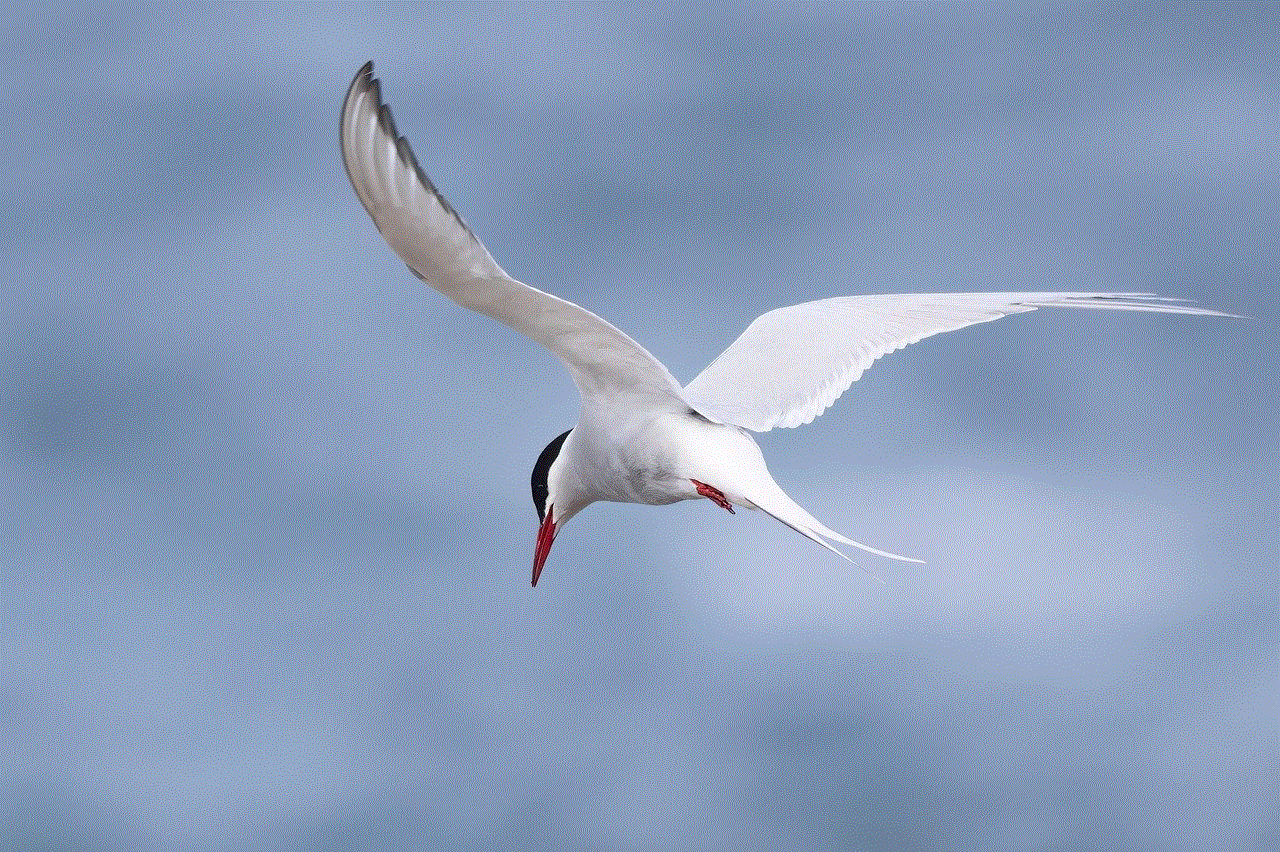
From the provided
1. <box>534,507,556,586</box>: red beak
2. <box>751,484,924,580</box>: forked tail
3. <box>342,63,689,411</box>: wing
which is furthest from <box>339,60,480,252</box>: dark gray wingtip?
<box>534,507,556,586</box>: red beak

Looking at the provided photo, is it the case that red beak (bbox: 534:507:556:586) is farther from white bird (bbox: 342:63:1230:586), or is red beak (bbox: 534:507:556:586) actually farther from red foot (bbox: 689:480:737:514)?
red foot (bbox: 689:480:737:514)

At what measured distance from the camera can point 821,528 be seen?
4434 millimetres

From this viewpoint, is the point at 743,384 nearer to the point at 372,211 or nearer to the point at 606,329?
the point at 606,329

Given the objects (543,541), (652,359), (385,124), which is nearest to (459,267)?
(385,124)

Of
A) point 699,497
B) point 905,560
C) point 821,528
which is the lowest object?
point 905,560

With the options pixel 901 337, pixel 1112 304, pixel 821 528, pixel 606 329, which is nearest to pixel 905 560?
pixel 821 528

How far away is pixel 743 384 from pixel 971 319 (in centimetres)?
74

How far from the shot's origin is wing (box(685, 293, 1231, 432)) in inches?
207

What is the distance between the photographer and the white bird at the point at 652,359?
13.3 feet

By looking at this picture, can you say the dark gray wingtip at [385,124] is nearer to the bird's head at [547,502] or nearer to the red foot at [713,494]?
the red foot at [713,494]

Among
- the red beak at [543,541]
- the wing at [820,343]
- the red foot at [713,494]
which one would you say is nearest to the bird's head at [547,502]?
the red beak at [543,541]

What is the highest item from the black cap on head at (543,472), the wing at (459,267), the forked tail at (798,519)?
the black cap on head at (543,472)

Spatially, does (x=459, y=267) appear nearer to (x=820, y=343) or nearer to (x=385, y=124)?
(x=385, y=124)

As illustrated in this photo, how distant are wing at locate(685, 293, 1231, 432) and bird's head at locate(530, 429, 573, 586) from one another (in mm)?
547
